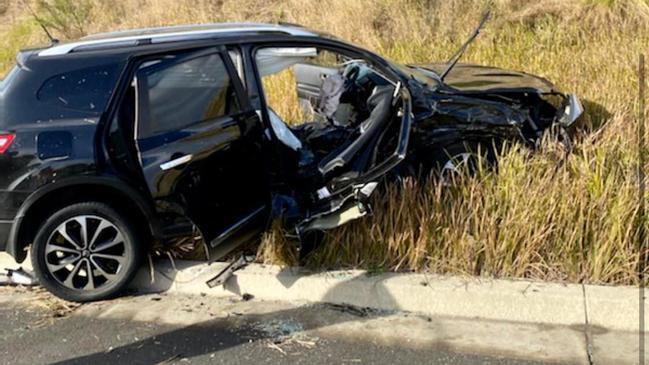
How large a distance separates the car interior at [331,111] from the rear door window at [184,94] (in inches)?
15.1

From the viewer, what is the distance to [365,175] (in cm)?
450

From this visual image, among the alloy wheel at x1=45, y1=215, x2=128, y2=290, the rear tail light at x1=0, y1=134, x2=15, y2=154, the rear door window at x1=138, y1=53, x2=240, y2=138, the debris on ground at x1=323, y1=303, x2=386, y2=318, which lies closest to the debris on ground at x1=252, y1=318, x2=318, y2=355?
the debris on ground at x1=323, y1=303, x2=386, y2=318

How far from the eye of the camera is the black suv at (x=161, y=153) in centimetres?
425

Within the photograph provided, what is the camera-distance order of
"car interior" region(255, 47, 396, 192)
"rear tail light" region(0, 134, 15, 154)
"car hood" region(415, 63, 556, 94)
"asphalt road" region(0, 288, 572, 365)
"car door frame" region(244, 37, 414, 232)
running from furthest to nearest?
"car hood" region(415, 63, 556, 94) < "car interior" region(255, 47, 396, 192) < "car door frame" region(244, 37, 414, 232) < "rear tail light" region(0, 134, 15, 154) < "asphalt road" region(0, 288, 572, 365)

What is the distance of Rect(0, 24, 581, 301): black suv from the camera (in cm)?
425

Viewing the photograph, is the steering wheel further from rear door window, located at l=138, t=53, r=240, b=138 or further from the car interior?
rear door window, located at l=138, t=53, r=240, b=138

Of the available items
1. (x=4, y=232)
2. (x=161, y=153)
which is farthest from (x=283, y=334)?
(x=4, y=232)

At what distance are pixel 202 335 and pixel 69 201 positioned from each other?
1298 mm

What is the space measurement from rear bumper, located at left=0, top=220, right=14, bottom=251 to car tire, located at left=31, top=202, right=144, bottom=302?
18 cm

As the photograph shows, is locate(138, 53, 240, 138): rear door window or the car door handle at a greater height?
locate(138, 53, 240, 138): rear door window

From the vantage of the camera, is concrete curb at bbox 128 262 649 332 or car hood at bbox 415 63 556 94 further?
car hood at bbox 415 63 556 94

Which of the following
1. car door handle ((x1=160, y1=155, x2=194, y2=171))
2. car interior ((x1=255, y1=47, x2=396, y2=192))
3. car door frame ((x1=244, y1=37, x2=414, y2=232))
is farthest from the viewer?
car interior ((x1=255, y1=47, x2=396, y2=192))

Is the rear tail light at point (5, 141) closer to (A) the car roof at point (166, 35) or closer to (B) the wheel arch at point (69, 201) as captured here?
(B) the wheel arch at point (69, 201)

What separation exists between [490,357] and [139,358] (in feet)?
6.65
